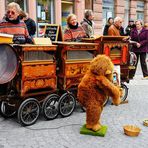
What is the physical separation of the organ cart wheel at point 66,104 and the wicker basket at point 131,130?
1172mm

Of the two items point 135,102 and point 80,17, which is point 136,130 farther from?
point 80,17

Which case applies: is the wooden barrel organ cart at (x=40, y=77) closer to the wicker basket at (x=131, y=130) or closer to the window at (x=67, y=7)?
the wicker basket at (x=131, y=130)

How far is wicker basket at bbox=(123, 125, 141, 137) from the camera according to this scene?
5078 mm

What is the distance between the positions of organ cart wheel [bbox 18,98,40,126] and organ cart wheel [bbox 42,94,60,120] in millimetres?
134

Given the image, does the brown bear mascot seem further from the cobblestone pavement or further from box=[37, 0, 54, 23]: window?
box=[37, 0, 54, 23]: window

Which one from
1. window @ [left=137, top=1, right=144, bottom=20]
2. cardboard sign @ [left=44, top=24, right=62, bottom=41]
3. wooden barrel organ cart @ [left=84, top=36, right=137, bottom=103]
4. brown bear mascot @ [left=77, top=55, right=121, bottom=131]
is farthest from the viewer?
window @ [left=137, top=1, right=144, bottom=20]

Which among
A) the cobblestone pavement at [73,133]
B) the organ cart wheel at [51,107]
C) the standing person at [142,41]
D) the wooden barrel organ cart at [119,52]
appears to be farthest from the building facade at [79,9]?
the cobblestone pavement at [73,133]

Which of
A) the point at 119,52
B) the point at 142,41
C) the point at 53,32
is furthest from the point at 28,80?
the point at 142,41

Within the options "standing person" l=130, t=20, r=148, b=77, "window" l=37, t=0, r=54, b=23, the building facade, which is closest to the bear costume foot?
"standing person" l=130, t=20, r=148, b=77

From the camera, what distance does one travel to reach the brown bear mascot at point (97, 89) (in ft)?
16.3

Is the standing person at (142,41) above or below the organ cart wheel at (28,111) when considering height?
above

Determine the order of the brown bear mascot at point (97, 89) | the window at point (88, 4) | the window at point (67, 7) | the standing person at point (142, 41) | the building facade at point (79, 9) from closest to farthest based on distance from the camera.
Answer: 1. the brown bear mascot at point (97, 89)
2. the standing person at point (142, 41)
3. the building facade at point (79, 9)
4. the window at point (67, 7)
5. the window at point (88, 4)

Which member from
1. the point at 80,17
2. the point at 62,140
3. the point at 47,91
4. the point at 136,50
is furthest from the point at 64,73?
the point at 80,17

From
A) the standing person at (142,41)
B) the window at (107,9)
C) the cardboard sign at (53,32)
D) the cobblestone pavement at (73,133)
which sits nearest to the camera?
the cobblestone pavement at (73,133)
